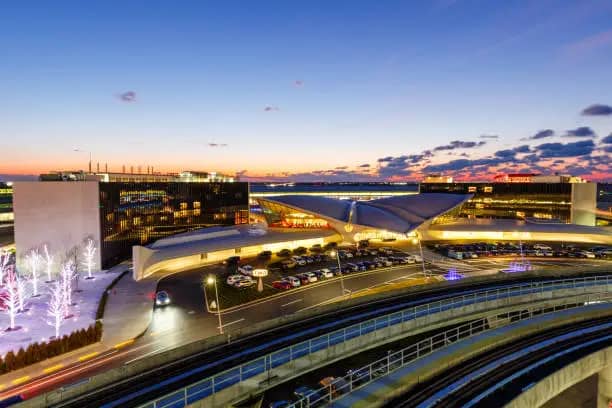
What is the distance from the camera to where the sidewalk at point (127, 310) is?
25641 mm

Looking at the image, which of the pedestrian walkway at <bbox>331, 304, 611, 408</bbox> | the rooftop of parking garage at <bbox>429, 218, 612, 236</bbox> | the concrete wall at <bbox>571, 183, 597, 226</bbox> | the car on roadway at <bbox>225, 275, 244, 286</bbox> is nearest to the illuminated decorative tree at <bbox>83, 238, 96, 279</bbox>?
the car on roadway at <bbox>225, 275, 244, 286</bbox>

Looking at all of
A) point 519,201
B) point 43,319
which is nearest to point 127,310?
point 43,319

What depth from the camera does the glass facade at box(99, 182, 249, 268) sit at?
50.2m

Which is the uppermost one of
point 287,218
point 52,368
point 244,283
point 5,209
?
point 287,218

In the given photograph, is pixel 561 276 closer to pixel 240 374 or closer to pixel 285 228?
pixel 240 374

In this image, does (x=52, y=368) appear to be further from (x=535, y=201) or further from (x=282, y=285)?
(x=535, y=201)

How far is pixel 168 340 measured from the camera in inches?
976

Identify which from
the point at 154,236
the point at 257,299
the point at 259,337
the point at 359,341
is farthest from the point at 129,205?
the point at 359,341

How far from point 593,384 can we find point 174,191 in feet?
213

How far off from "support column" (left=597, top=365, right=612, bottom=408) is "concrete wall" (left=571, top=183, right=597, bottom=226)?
78160 millimetres

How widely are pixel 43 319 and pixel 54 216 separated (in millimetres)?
21785

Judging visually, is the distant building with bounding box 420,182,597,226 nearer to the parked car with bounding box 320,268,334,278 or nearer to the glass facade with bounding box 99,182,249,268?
the parked car with bounding box 320,268,334,278

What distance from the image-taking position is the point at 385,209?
68.9m

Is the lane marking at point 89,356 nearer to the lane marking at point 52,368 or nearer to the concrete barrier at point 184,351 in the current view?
the lane marking at point 52,368
